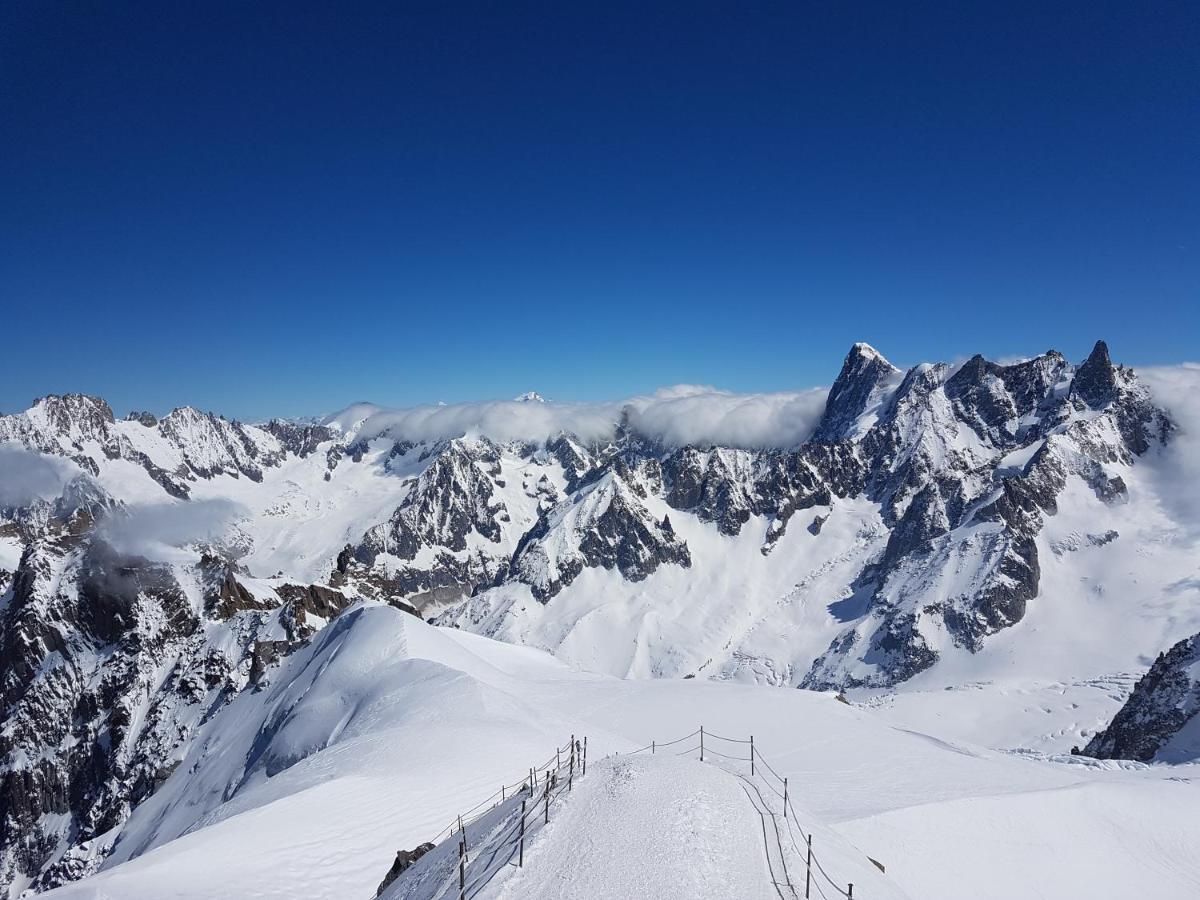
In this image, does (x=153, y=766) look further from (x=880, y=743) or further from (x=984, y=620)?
(x=984, y=620)

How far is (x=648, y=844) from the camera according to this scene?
1409cm

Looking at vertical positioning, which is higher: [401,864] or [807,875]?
[807,875]

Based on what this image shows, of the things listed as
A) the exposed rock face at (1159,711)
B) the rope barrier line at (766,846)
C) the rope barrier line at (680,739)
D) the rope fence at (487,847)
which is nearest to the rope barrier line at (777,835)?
the rope barrier line at (766,846)

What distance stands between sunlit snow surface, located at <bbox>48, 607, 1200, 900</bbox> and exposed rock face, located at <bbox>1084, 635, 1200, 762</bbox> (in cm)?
2771

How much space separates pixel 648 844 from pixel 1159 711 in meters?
105

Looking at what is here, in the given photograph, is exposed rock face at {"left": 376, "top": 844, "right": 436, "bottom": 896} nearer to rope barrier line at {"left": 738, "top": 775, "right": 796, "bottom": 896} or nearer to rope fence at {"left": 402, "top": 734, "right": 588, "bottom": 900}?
rope fence at {"left": 402, "top": 734, "right": 588, "bottom": 900}

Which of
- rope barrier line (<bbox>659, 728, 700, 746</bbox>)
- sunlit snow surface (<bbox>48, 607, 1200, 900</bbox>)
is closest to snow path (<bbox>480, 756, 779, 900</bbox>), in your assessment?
sunlit snow surface (<bbox>48, 607, 1200, 900</bbox>)

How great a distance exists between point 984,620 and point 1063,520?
2139 inches

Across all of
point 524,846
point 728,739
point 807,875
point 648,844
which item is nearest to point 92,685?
point 728,739

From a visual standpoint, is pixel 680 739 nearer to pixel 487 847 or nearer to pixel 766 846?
pixel 766 846

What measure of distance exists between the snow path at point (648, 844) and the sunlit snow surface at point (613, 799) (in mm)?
63

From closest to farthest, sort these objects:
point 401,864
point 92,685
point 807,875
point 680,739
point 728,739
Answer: point 807,875 → point 401,864 → point 680,739 → point 728,739 → point 92,685

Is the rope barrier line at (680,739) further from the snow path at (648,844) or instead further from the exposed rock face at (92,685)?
the exposed rock face at (92,685)

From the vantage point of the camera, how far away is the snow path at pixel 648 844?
12.7 m
